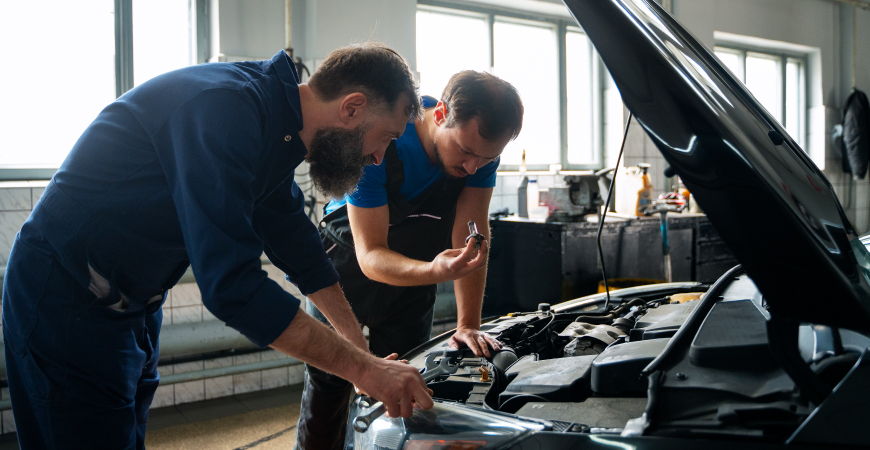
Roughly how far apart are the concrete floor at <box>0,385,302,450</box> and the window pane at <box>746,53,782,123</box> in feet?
20.5

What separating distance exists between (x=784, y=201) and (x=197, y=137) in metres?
0.89

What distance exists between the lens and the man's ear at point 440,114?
1713 mm

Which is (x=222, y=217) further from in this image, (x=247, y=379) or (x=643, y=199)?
(x=643, y=199)

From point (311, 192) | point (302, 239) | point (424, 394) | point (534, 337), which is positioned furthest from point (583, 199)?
point (424, 394)

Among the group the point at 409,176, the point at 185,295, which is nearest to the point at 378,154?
the point at 409,176

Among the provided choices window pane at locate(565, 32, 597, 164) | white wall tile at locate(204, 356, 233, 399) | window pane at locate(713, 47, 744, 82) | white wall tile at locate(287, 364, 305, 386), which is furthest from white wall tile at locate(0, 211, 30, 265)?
window pane at locate(713, 47, 744, 82)

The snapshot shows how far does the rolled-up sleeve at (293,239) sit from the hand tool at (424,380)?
371mm

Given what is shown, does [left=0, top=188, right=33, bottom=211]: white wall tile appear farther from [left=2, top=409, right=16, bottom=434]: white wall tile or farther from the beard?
the beard

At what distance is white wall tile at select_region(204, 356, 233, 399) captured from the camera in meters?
3.39

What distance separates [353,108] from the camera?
1251 millimetres

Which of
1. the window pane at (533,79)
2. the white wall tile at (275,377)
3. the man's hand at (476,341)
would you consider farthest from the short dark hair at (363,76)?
the window pane at (533,79)

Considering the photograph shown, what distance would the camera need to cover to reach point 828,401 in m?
0.73

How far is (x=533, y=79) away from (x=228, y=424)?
3700mm

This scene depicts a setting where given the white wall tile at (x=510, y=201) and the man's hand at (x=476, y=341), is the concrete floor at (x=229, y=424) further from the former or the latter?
the white wall tile at (x=510, y=201)
